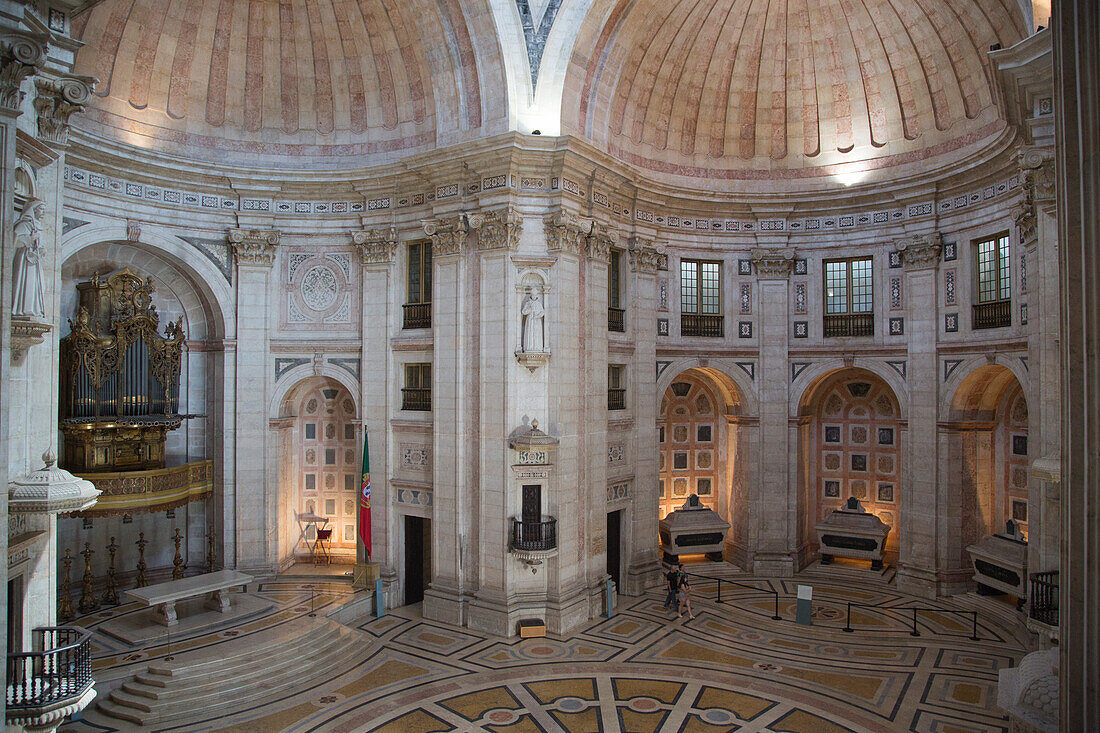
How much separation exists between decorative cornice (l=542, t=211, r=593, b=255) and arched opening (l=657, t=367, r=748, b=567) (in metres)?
8.41

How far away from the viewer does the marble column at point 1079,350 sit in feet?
21.5

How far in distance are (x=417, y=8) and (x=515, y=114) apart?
4400 millimetres

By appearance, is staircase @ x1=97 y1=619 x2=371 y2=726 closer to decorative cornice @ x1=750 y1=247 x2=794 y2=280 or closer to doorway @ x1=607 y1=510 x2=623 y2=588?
doorway @ x1=607 y1=510 x2=623 y2=588

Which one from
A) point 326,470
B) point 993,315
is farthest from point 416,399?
point 993,315

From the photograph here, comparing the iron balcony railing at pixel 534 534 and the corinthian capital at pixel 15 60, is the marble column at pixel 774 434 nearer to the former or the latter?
the iron balcony railing at pixel 534 534

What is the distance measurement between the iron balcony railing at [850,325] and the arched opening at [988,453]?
357 cm

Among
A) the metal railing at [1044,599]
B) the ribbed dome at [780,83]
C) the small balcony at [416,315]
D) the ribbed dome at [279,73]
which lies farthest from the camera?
the small balcony at [416,315]

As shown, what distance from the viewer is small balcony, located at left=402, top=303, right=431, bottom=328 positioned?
69.2 ft

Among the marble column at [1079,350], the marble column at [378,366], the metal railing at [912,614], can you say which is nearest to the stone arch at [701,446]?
the metal railing at [912,614]

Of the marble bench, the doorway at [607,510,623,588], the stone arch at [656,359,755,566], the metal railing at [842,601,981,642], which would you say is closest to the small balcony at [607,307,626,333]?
the stone arch at [656,359,755,566]

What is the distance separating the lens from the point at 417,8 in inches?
781

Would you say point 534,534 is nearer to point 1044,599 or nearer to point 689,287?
point 689,287

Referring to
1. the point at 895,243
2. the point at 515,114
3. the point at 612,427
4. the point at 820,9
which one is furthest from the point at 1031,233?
the point at 515,114

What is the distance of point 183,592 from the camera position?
1741 centimetres
